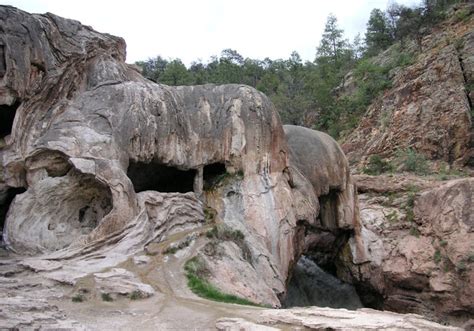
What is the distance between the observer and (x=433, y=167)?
2597 cm

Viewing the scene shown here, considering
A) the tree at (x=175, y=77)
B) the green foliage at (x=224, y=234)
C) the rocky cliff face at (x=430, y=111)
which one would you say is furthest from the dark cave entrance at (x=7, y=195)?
the tree at (x=175, y=77)

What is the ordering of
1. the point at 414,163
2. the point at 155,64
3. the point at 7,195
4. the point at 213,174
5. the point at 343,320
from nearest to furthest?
1. the point at 343,320
2. the point at 7,195
3. the point at 213,174
4. the point at 414,163
5. the point at 155,64

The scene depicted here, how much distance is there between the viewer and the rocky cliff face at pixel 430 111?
26.8 metres

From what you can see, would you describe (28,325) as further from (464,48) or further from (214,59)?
(214,59)

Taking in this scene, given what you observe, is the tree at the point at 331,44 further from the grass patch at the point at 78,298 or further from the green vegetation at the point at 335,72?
the grass patch at the point at 78,298

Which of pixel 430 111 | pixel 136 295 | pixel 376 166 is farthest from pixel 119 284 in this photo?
pixel 430 111

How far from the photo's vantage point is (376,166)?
27.1m

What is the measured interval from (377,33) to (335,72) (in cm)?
553

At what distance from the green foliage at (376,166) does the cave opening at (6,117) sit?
60.9ft

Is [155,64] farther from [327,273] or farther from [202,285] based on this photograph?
[202,285]

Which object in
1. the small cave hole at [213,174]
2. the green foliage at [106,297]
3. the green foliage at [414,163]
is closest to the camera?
the green foliage at [106,297]

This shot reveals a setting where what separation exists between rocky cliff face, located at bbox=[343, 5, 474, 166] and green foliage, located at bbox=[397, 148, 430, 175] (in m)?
1.61

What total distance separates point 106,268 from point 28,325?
316 cm

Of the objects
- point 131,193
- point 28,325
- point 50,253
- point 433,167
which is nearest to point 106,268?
point 50,253
